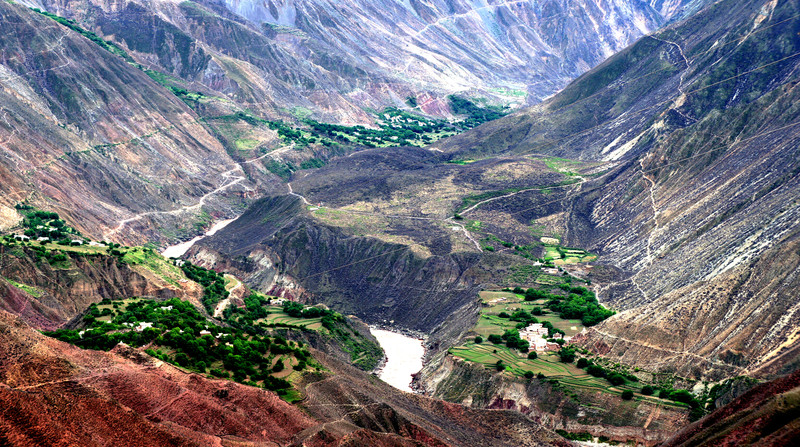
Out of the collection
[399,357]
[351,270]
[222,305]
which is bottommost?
[222,305]

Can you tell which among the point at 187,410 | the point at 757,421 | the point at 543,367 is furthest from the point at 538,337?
the point at 187,410

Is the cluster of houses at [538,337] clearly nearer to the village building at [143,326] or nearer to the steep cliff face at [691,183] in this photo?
the steep cliff face at [691,183]

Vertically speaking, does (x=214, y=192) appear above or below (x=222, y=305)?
above

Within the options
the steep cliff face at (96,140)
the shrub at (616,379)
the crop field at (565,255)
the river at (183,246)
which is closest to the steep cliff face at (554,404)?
the shrub at (616,379)

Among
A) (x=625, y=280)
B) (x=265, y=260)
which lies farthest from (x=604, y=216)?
(x=265, y=260)

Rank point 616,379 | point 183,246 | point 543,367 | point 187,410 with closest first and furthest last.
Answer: point 187,410 < point 616,379 < point 543,367 < point 183,246

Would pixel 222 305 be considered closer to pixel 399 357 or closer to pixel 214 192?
pixel 399 357
